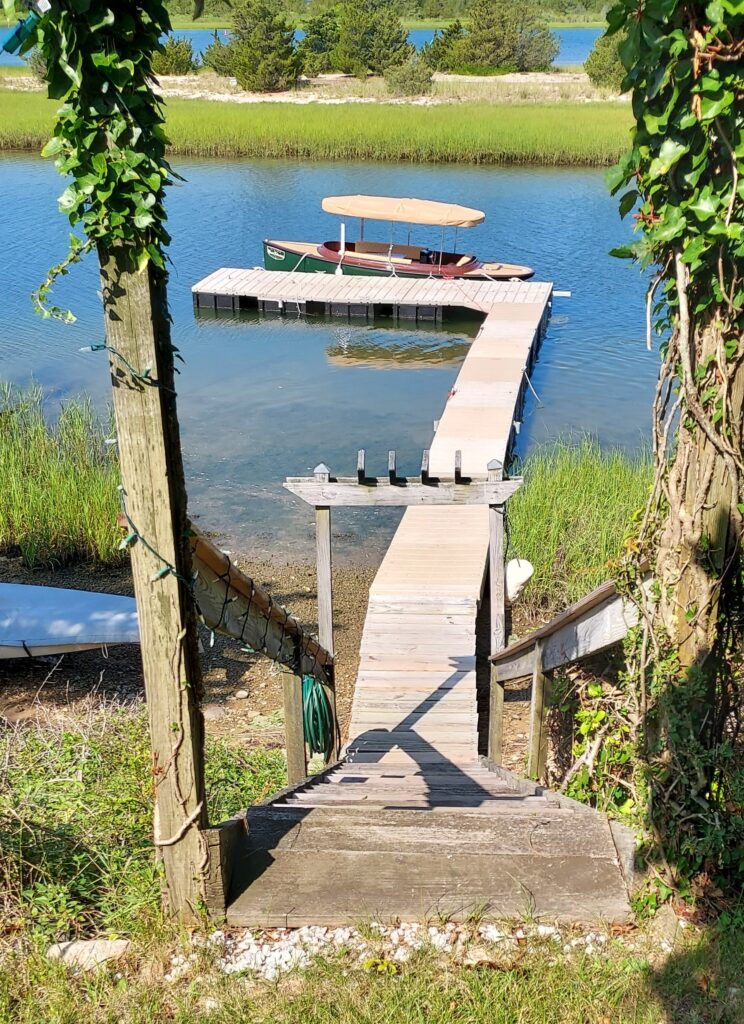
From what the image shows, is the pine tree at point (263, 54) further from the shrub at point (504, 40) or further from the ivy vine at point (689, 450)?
the ivy vine at point (689, 450)

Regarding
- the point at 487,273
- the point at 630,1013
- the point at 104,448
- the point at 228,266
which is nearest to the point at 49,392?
the point at 104,448

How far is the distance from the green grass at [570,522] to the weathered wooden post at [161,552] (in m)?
6.15

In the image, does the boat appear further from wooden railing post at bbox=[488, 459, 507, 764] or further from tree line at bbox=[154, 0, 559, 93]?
tree line at bbox=[154, 0, 559, 93]

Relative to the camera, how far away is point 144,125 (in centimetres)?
227

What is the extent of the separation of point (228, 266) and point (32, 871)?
19880mm

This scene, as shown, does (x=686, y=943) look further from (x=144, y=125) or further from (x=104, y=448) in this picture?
(x=104, y=448)

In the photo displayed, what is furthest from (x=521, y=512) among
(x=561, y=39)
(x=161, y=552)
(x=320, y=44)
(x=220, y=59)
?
(x=561, y=39)

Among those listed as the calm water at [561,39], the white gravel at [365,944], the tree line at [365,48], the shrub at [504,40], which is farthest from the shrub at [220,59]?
the white gravel at [365,944]

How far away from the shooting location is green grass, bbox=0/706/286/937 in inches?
109

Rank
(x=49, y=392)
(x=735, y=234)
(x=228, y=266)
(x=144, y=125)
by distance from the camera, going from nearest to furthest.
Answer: (x=144, y=125) → (x=735, y=234) → (x=49, y=392) → (x=228, y=266)

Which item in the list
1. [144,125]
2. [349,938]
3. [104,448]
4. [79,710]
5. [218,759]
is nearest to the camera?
[144,125]

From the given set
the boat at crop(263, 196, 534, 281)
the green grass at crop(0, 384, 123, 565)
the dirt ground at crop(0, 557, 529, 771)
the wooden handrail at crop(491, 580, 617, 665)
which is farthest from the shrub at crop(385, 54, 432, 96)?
the wooden handrail at crop(491, 580, 617, 665)

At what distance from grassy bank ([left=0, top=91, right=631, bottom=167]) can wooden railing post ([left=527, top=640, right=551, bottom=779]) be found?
26.9 m

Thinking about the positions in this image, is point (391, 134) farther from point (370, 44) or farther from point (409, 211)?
point (370, 44)
